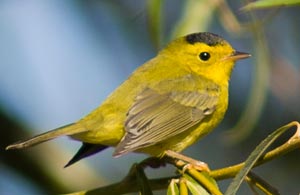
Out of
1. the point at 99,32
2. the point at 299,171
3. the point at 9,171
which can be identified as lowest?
the point at 299,171

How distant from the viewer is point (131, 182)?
2.26 m

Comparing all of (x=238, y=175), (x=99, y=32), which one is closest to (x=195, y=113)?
(x=238, y=175)

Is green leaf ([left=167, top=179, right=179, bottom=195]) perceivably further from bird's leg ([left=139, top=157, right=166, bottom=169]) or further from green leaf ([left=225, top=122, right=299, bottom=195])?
bird's leg ([left=139, top=157, right=166, bottom=169])

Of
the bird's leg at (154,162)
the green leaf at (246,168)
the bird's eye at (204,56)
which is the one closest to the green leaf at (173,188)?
the green leaf at (246,168)

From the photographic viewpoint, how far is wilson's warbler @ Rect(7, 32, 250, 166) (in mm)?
3098

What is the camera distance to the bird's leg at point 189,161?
2223 millimetres

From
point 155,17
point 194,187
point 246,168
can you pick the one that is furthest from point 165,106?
point 246,168

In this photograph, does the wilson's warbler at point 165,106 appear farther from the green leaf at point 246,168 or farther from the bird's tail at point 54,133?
the green leaf at point 246,168

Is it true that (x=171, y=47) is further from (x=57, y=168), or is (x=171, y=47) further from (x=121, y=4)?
(x=121, y=4)

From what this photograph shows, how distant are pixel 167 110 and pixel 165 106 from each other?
2 centimetres

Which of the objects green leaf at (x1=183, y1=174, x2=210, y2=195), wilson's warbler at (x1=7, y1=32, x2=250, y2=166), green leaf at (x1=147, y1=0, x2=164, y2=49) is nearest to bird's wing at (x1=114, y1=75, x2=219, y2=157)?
wilson's warbler at (x1=7, y1=32, x2=250, y2=166)

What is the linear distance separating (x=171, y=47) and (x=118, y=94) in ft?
2.41

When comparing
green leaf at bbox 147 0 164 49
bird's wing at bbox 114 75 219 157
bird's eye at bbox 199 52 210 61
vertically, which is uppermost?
green leaf at bbox 147 0 164 49

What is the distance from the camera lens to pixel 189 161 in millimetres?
2422
